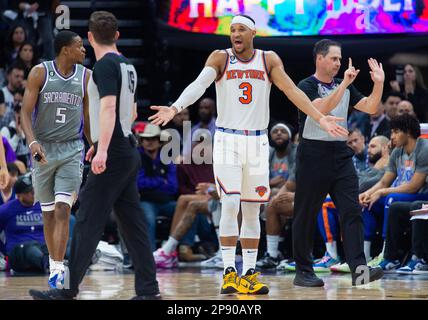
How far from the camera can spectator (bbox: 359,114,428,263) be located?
10219 millimetres

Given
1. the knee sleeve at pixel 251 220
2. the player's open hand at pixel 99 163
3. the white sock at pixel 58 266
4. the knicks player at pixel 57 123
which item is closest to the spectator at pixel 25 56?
the knicks player at pixel 57 123

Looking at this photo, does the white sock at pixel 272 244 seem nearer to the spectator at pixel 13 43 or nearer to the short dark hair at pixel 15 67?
the short dark hair at pixel 15 67

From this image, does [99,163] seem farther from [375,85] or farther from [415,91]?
[415,91]

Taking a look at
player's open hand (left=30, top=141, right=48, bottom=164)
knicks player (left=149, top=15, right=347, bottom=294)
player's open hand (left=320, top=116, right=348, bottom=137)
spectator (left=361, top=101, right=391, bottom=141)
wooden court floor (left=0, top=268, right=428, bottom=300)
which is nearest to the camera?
player's open hand (left=320, top=116, right=348, bottom=137)

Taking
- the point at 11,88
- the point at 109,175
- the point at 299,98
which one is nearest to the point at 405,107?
the point at 299,98

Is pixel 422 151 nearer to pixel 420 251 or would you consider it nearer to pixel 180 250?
pixel 420 251

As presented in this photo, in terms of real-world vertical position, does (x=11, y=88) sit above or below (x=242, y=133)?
above

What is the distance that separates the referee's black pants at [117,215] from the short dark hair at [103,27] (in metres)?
0.76

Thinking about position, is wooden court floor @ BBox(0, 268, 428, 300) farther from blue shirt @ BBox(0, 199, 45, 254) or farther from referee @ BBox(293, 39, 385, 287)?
blue shirt @ BBox(0, 199, 45, 254)

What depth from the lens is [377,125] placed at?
1238 cm


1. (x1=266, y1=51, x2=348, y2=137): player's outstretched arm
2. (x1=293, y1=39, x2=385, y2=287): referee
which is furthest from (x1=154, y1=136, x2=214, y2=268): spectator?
(x1=266, y1=51, x2=348, y2=137): player's outstretched arm

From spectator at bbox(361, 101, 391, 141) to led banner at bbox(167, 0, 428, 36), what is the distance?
1829mm

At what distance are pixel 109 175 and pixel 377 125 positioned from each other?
640 cm
